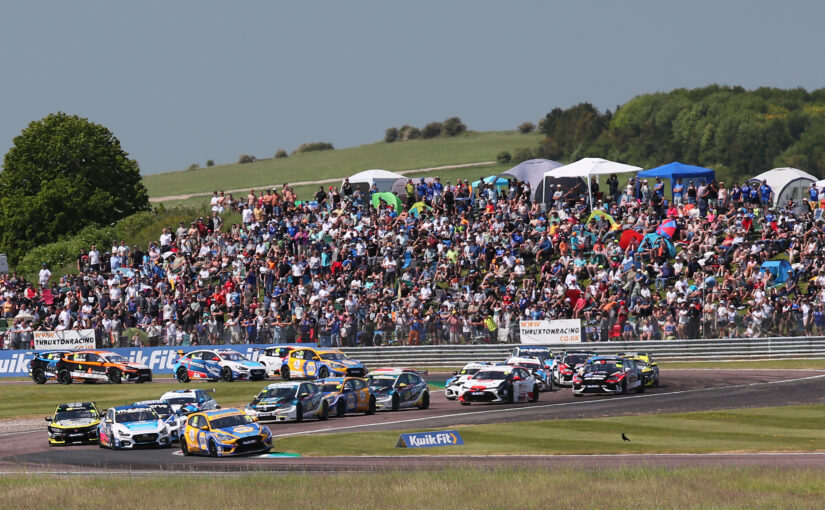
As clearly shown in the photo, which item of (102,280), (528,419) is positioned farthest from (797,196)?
(102,280)

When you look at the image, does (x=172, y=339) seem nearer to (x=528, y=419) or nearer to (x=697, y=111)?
(x=528, y=419)

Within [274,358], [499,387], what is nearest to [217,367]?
[274,358]

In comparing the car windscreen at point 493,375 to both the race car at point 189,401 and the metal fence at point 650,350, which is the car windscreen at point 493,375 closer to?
the race car at point 189,401

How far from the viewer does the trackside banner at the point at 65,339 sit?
59625 mm

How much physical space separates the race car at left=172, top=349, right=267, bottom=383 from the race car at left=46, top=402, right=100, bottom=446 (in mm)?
16081

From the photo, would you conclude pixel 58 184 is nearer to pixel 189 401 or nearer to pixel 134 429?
pixel 189 401

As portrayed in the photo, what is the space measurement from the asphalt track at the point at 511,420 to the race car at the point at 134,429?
39 cm

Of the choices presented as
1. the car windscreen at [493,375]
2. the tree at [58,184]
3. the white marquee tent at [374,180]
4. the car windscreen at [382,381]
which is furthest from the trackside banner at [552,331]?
the tree at [58,184]

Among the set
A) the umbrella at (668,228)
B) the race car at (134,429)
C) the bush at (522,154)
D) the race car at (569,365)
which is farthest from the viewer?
the bush at (522,154)

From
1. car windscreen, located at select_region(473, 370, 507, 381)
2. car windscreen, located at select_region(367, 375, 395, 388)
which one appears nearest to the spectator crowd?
car windscreen, located at select_region(473, 370, 507, 381)

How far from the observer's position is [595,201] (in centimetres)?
5994

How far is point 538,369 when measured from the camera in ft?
143

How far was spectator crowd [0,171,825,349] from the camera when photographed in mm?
49250

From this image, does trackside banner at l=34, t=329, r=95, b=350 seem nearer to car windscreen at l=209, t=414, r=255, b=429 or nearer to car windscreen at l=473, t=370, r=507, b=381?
car windscreen at l=473, t=370, r=507, b=381
